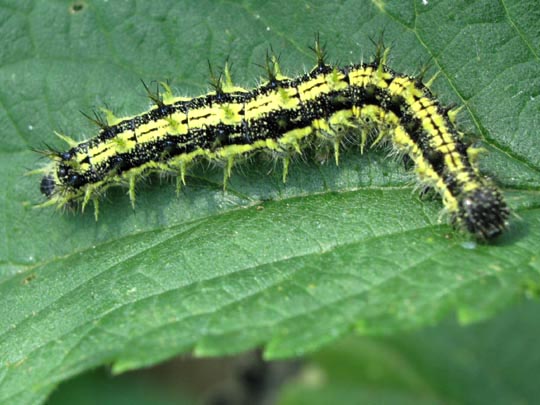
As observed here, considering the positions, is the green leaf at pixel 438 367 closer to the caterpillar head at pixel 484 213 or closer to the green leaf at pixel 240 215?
the green leaf at pixel 240 215

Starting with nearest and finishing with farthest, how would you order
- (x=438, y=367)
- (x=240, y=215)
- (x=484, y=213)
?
(x=484, y=213) → (x=240, y=215) → (x=438, y=367)

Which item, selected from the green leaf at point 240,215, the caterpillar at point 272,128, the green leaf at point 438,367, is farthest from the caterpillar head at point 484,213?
the green leaf at point 438,367

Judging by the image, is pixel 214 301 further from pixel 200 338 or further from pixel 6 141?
pixel 6 141

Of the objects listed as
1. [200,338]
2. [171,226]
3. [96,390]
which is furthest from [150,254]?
[96,390]

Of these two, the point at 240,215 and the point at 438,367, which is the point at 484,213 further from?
the point at 438,367

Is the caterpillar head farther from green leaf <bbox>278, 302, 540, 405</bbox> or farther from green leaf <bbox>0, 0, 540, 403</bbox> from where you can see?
green leaf <bbox>278, 302, 540, 405</bbox>

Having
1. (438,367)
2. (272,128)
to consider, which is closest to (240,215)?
(272,128)

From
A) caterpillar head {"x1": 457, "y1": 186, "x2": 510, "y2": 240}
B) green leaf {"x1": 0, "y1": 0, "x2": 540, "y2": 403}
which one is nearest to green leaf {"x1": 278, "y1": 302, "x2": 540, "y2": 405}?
green leaf {"x1": 0, "y1": 0, "x2": 540, "y2": 403}
